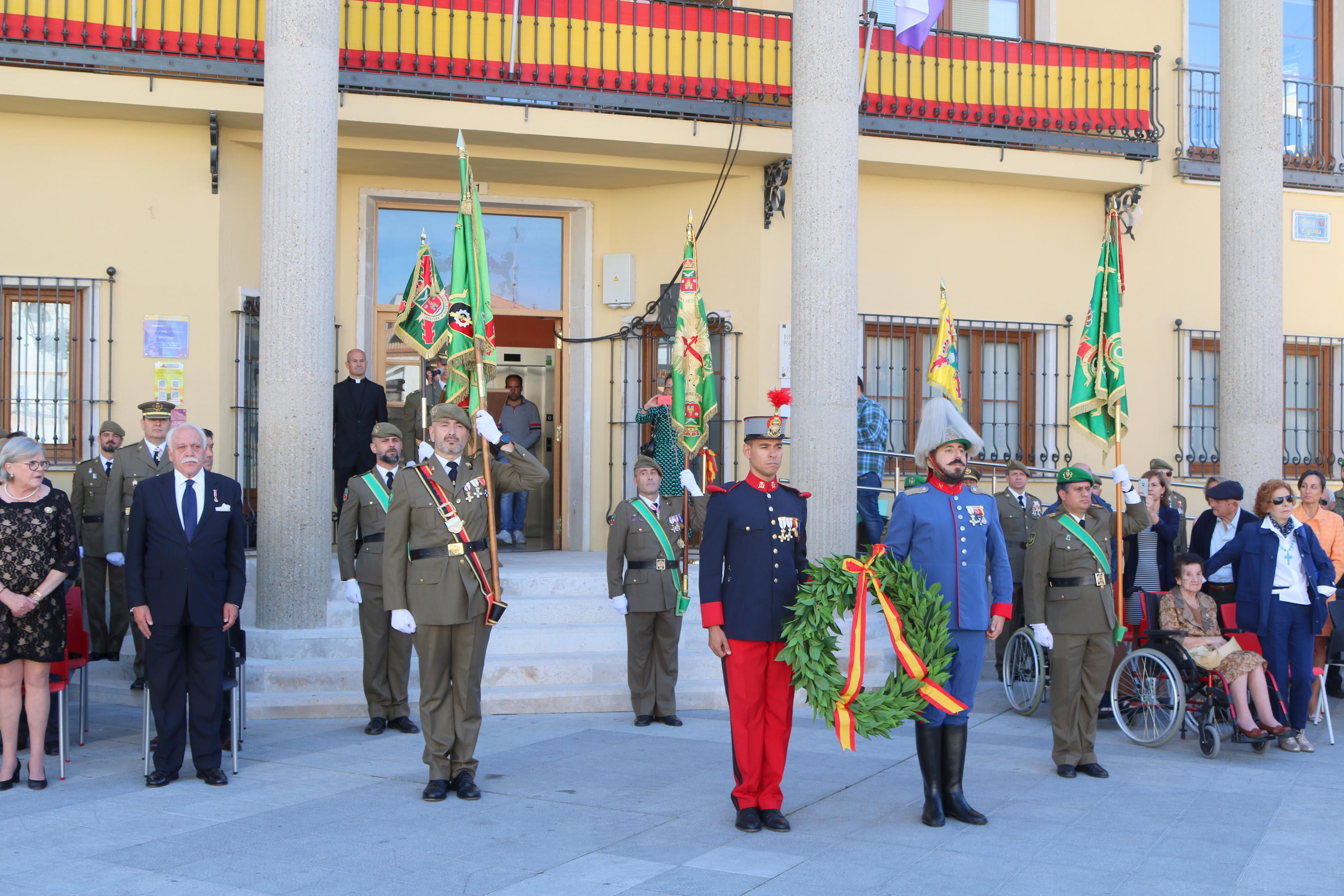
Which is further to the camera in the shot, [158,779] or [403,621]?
[158,779]

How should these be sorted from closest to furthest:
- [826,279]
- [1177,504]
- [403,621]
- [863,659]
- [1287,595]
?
[863,659] → [403,621] → [1287,595] → [826,279] → [1177,504]

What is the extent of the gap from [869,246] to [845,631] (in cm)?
482

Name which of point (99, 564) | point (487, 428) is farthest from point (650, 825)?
point (99, 564)

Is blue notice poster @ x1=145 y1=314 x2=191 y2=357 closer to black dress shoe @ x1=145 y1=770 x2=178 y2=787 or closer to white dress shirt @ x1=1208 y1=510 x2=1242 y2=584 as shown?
black dress shoe @ x1=145 y1=770 x2=178 y2=787

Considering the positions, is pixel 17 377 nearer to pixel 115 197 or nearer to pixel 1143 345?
pixel 115 197

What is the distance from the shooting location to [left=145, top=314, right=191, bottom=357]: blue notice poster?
1102cm

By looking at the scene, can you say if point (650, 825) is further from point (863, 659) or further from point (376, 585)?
point (376, 585)

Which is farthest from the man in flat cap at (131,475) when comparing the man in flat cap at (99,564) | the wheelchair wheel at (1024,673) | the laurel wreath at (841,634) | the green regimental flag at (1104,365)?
the green regimental flag at (1104,365)

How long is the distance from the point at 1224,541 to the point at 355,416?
23.9ft

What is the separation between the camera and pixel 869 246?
12922mm

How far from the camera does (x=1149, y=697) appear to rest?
27.0ft

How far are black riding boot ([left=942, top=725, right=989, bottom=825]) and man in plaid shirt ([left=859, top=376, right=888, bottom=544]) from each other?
5241mm

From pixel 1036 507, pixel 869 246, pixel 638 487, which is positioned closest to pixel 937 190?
pixel 869 246

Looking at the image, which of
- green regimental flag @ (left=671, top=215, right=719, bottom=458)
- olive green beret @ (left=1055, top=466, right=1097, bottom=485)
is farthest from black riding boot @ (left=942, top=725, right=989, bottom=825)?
green regimental flag @ (left=671, top=215, right=719, bottom=458)
